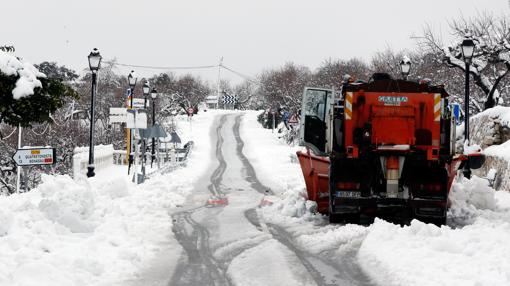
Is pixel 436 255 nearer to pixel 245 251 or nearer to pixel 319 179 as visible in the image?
pixel 245 251

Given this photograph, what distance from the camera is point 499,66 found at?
34594 mm

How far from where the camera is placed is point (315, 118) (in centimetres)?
1268

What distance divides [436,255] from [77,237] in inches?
206

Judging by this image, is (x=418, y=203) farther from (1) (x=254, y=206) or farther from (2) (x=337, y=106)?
(1) (x=254, y=206)

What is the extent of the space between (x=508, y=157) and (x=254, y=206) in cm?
704

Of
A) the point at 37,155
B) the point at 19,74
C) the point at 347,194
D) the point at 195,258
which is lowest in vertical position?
the point at 195,258

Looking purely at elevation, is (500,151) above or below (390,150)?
below

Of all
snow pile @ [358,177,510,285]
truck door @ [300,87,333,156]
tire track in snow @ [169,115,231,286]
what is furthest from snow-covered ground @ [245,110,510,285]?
tire track in snow @ [169,115,231,286]

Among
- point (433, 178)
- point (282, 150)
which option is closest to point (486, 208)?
point (433, 178)

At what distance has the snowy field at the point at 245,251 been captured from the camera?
6918 millimetres

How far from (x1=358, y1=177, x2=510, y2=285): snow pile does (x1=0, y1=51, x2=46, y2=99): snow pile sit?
18.4ft

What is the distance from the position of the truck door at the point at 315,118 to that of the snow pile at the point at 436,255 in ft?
10.2

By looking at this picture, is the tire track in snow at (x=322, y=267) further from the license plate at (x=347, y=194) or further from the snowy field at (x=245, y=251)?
the license plate at (x=347, y=194)

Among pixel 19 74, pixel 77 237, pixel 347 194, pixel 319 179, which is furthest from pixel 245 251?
pixel 19 74
